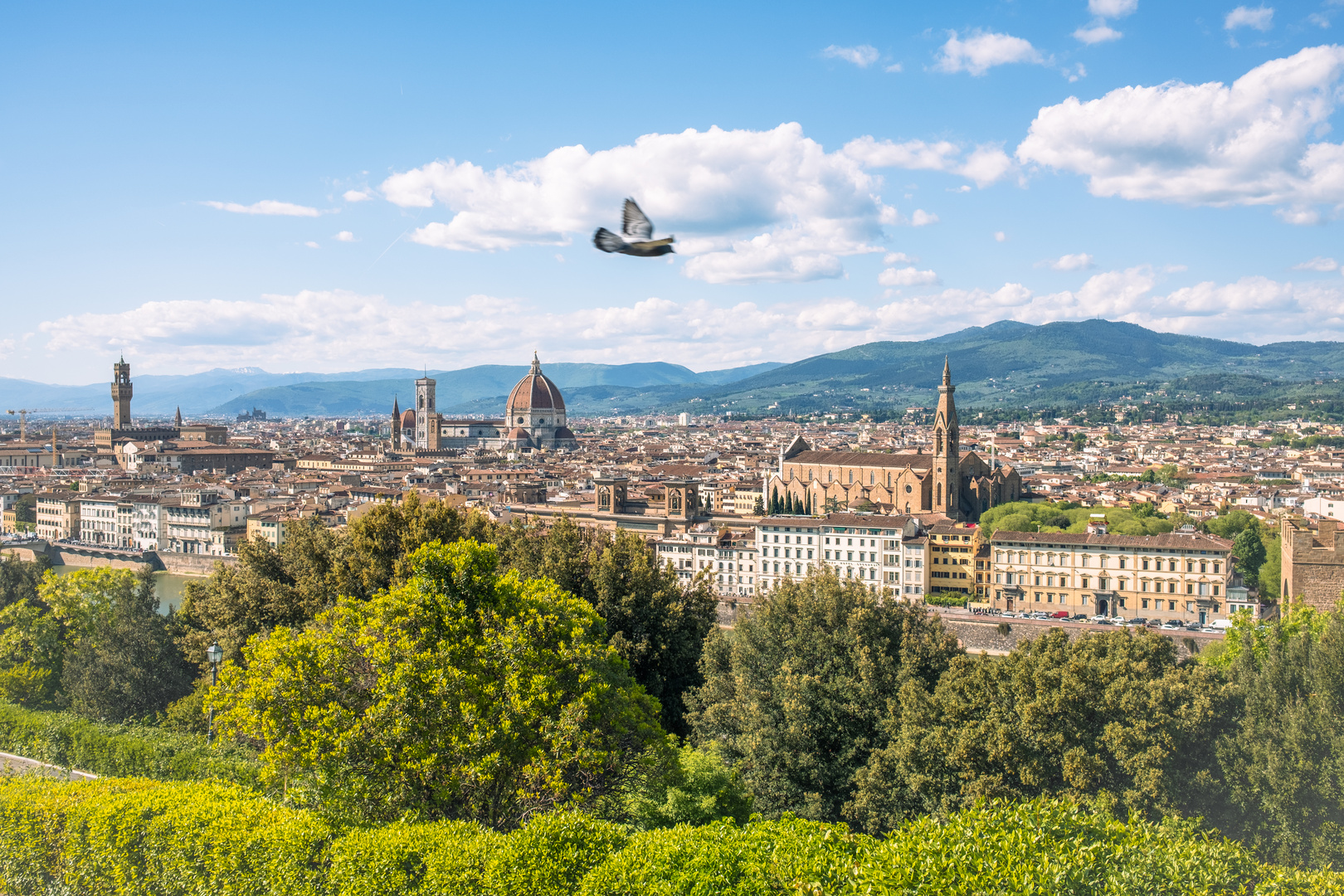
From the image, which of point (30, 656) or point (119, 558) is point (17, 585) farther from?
point (119, 558)

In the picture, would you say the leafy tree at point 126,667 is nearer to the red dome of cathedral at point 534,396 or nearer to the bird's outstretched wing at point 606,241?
the bird's outstretched wing at point 606,241

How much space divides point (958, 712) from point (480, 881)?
28.5 feet

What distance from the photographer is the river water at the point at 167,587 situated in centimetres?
4350

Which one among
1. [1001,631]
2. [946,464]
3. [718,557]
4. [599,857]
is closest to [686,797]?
[599,857]

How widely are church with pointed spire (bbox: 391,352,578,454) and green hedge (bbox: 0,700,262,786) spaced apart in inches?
4189

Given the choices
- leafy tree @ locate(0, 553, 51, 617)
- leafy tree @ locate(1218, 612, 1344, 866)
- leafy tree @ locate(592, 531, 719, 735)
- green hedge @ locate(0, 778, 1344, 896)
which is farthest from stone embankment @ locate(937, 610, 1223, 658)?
leafy tree @ locate(0, 553, 51, 617)

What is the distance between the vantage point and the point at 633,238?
19.6ft

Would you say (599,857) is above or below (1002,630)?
above

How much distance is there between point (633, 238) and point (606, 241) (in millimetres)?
178

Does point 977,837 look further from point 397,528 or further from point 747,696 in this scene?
point 397,528

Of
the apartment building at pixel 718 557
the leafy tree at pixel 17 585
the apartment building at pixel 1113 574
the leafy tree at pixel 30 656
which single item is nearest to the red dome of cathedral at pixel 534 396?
the apartment building at pixel 718 557

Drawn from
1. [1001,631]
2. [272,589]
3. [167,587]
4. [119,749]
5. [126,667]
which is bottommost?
[167,587]

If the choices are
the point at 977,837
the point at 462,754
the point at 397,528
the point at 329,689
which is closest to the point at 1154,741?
→ the point at 977,837

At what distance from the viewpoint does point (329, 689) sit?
11.5 metres
